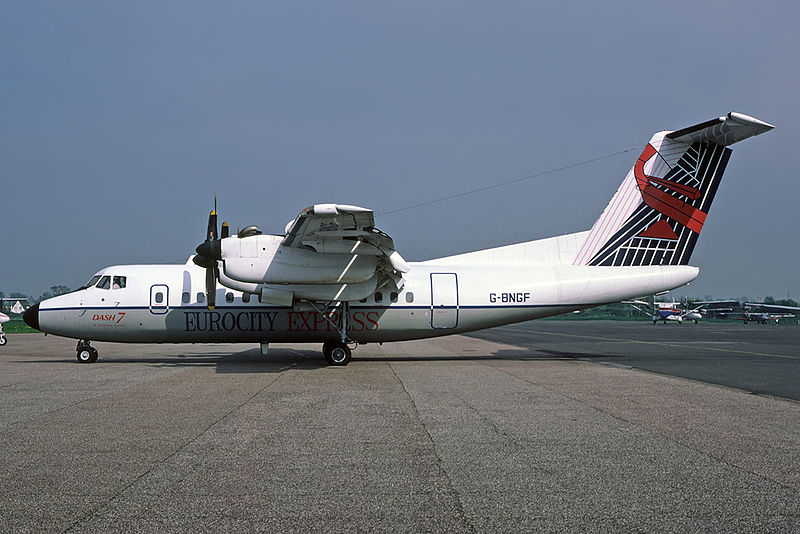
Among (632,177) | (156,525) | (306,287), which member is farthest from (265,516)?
(632,177)

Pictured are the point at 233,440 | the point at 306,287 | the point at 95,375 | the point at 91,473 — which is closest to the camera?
the point at 91,473

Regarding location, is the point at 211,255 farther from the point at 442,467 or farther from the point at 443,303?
the point at 442,467

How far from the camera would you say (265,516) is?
15.7ft

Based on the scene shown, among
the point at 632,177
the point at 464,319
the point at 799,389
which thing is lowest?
the point at 799,389

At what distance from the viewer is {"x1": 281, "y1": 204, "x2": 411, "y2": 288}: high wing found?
15.4 metres

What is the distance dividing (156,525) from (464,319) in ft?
50.5

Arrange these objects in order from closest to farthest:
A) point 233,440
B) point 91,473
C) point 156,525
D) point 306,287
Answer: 1. point 156,525
2. point 91,473
3. point 233,440
4. point 306,287

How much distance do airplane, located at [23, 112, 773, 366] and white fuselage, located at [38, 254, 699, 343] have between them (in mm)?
31

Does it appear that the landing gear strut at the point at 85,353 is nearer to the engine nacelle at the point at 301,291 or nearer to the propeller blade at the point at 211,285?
the propeller blade at the point at 211,285

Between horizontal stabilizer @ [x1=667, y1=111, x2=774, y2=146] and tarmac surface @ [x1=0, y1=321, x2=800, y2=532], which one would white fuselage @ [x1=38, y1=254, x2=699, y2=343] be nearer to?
horizontal stabilizer @ [x1=667, y1=111, x2=774, y2=146]

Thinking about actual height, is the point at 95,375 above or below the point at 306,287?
below

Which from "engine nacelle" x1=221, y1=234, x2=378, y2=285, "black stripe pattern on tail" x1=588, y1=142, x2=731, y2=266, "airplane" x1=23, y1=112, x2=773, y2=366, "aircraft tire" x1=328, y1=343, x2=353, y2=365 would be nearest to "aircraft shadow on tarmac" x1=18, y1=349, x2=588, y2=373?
"aircraft tire" x1=328, y1=343, x2=353, y2=365

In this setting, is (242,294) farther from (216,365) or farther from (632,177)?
(632,177)

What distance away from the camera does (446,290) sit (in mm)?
19531
